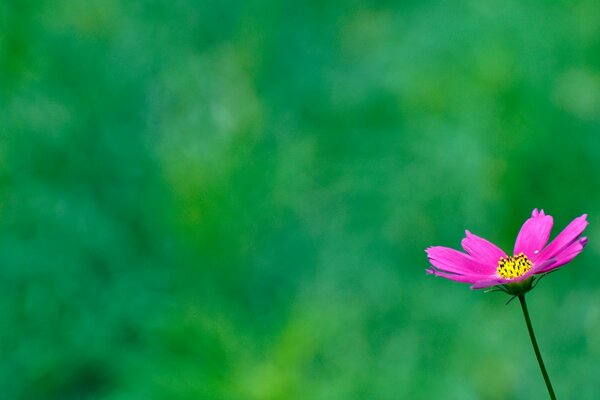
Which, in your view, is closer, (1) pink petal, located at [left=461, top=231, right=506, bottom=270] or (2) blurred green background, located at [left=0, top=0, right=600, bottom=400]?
(1) pink petal, located at [left=461, top=231, right=506, bottom=270]

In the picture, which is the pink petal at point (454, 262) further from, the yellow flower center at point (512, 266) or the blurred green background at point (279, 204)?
the blurred green background at point (279, 204)

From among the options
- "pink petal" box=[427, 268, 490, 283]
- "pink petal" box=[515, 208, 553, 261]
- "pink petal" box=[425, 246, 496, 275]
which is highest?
"pink petal" box=[515, 208, 553, 261]

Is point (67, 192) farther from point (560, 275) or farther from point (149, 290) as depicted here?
point (560, 275)

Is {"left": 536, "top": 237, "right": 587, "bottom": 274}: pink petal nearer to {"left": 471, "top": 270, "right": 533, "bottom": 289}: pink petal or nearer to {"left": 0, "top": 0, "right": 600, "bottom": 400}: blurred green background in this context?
{"left": 471, "top": 270, "right": 533, "bottom": 289}: pink petal

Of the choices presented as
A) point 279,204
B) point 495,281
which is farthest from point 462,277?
point 279,204

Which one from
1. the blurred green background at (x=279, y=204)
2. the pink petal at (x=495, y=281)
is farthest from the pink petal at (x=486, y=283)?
the blurred green background at (x=279, y=204)

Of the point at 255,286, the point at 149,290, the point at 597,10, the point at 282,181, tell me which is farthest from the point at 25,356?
the point at 597,10

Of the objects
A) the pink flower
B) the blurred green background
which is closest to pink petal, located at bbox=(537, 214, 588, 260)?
the pink flower
